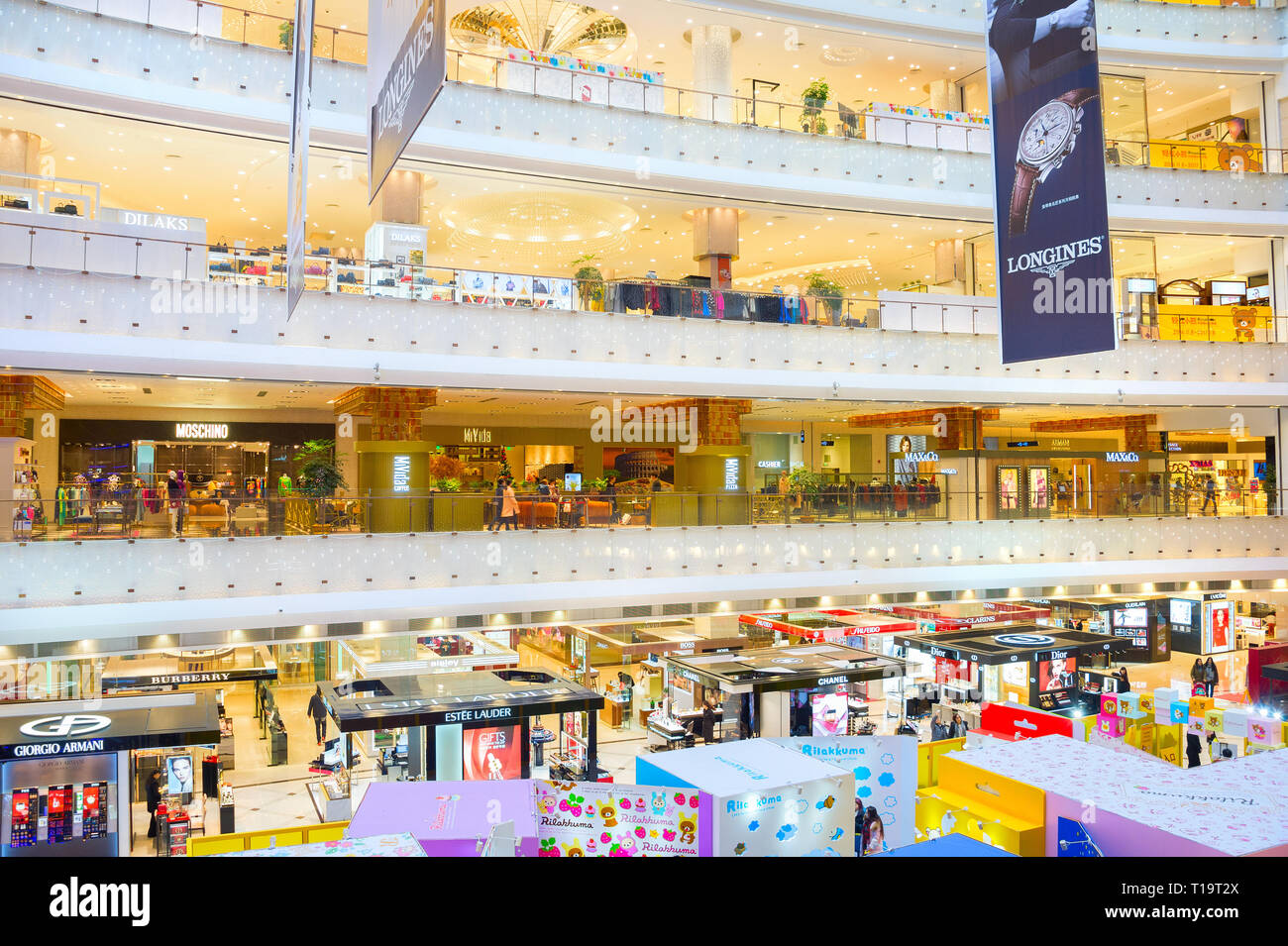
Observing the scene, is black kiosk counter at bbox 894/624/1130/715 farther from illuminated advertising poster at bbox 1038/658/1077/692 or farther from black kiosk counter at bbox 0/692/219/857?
black kiosk counter at bbox 0/692/219/857

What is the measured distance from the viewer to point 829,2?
1994 cm

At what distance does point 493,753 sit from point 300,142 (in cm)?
773

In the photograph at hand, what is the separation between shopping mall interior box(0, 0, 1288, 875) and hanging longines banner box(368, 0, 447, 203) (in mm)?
59

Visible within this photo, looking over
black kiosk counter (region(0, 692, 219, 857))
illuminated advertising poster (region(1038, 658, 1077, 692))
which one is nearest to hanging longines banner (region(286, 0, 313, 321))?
black kiosk counter (region(0, 692, 219, 857))

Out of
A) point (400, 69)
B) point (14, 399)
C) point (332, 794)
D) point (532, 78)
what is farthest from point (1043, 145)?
point (14, 399)

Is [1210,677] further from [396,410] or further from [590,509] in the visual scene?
[396,410]

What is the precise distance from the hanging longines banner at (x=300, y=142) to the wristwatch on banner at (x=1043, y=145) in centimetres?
752

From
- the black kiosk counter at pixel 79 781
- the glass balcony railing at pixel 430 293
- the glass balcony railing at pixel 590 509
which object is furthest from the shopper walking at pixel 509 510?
the black kiosk counter at pixel 79 781

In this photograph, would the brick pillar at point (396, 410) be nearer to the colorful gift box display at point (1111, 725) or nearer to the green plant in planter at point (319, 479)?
the green plant in planter at point (319, 479)

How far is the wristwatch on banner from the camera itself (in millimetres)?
9789

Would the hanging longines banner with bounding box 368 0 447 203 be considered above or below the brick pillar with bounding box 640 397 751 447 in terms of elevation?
above

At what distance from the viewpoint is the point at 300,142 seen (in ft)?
30.5

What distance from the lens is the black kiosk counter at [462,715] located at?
1148cm
